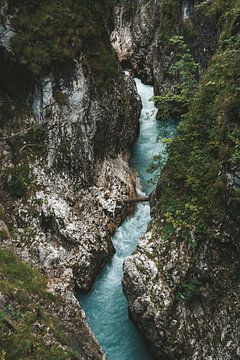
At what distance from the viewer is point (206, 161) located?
1370 centimetres

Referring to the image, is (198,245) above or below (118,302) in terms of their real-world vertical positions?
above

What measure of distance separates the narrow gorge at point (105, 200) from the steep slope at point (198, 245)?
0.04m

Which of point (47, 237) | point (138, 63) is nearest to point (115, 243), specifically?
point (47, 237)

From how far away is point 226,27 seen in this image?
17.6 m

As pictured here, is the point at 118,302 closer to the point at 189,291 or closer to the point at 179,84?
the point at 189,291

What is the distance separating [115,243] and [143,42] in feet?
59.7

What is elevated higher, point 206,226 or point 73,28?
point 73,28

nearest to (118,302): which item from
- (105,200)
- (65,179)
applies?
(105,200)

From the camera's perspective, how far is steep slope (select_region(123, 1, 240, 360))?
1199cm

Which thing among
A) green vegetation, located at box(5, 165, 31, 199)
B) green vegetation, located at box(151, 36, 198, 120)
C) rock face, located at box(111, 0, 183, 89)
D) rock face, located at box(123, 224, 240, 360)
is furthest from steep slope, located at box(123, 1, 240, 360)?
rock face, located at box(111, 0, 183, 89)

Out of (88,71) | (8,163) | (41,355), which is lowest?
(41,355)

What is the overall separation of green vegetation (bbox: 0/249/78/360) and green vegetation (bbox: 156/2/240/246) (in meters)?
4.34

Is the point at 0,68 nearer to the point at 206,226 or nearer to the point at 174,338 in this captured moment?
the point at 206,226

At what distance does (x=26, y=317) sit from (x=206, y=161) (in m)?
7.18
